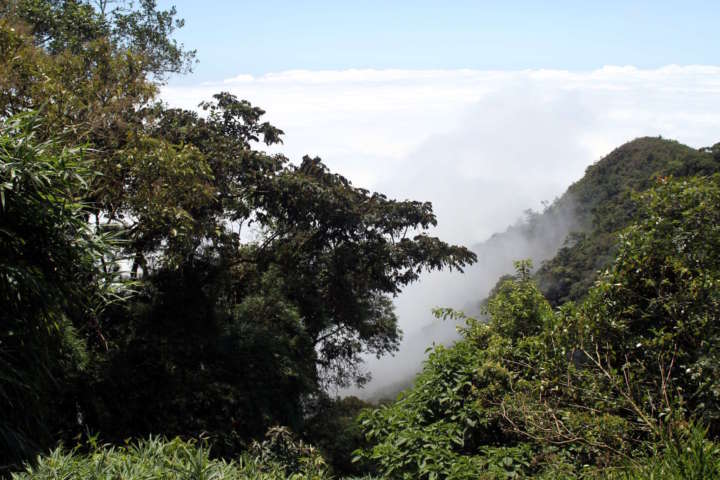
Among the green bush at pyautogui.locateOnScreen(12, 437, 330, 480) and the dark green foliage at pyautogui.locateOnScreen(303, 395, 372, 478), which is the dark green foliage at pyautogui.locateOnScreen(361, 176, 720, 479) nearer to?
the green bush at pyautogui.locateOnScreen(12, 437, 330, 480)

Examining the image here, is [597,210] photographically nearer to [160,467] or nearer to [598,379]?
[598,379]

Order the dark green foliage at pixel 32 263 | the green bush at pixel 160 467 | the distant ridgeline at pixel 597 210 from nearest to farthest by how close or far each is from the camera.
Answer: the green bush at pixel 160 467, the dark green foliage at pixel 32 263, the distant ridgeline at pixel 597 210

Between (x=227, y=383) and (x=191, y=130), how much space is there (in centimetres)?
504

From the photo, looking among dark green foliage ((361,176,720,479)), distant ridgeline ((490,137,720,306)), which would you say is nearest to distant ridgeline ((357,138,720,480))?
dark green foliage ((361,176,720,479))

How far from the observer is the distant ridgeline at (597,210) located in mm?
27203

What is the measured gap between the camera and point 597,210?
3788cm

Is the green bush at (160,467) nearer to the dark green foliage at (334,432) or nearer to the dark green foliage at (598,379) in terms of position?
the dark green foliage at (598,379)

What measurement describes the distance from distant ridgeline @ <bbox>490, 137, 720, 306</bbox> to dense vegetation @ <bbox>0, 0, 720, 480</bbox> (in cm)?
157

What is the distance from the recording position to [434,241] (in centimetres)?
1313

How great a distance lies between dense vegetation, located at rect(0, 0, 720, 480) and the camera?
5.26 m

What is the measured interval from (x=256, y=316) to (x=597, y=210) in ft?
99.1

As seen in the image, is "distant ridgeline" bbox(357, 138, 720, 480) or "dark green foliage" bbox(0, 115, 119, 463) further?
"dark green foliage" bbox(0, 115, 119, 463)

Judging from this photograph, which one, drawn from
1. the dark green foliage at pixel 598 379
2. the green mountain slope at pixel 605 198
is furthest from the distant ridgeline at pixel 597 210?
the dark green foliage at pixel 598 379

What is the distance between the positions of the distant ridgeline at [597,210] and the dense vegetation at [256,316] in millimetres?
1571
